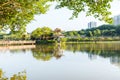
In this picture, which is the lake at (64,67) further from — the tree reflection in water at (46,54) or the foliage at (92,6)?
the foliage at (92,6)

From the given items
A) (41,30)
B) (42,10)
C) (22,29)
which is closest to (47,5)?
(42,10)

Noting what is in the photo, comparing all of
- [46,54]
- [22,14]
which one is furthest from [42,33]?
[22,14]

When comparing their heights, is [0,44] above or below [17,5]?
below

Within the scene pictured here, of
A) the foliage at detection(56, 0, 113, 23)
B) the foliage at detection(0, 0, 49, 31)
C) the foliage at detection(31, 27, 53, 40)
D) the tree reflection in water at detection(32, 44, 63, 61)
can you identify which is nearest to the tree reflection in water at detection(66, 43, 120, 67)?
the tree reflection in water at detection(32, 44, 63, 61)

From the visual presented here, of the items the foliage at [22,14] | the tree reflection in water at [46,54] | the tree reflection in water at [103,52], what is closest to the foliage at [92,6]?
the foliage at [22,14]

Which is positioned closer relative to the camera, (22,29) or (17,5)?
(17,5)

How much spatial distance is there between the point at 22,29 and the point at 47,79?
274 inches

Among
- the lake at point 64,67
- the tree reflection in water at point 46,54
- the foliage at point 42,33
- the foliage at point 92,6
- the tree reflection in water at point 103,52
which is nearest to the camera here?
the foliage at point 92,6

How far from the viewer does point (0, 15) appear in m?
16.2

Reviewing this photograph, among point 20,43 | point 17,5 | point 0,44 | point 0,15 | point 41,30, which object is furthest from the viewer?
point 41,30

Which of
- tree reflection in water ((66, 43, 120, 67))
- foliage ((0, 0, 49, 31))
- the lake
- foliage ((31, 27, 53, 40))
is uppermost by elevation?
foliage ((0, 0, 49, 31))

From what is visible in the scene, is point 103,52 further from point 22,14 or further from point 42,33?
point 42,33

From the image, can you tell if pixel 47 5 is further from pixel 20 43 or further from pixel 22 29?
pixel 20 43

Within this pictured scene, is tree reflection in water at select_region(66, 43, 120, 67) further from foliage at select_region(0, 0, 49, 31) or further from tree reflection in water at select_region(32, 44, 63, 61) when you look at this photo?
foliage at select_region(0, 0, 49, 31)
